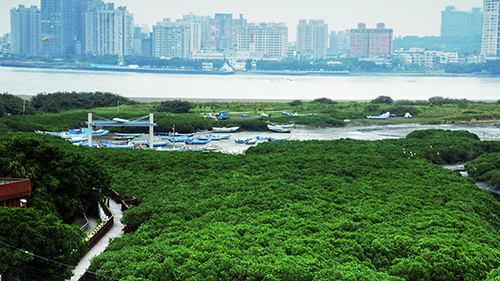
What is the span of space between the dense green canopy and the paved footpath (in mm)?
1100

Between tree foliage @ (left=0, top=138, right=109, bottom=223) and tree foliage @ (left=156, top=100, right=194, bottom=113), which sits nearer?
tree foliage @ (left=0, top=138, right=109, bottom=223)

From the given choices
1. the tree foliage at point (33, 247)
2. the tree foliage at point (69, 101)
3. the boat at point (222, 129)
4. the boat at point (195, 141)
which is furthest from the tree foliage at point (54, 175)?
the tree foliage at point (69, 101)

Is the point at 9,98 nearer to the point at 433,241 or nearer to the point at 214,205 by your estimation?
the point at 214,205

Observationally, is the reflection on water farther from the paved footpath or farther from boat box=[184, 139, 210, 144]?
the paved footpath

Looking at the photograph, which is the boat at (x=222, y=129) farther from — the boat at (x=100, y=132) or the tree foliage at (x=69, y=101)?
the tree foliage at (x=69, y=101)

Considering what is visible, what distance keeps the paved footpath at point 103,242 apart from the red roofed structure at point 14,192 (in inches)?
116

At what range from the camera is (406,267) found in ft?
64.2

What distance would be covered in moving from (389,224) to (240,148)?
1298 inches

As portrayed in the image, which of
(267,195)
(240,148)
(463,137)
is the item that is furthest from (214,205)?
(463,137)

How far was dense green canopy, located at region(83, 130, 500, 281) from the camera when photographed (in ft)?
61.1

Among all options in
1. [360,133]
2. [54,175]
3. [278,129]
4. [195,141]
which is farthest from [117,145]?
[360,133]

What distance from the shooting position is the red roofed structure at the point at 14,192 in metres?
20.0

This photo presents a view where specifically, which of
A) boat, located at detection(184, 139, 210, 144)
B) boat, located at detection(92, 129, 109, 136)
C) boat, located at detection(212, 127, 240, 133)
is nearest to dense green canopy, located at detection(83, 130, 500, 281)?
boat, located at detection(184, 139, 210, 144)

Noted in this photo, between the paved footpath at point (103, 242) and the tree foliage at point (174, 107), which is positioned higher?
the tree foliage at point (174, 107)
